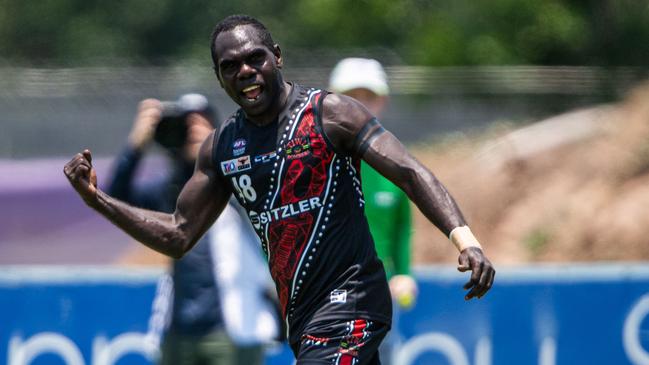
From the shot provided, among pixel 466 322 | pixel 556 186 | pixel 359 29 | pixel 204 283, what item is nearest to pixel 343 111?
pixel 204 283

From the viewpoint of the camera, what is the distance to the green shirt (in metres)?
7.13

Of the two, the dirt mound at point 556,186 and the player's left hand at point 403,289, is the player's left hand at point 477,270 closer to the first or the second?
the player's left hand at point 403,289

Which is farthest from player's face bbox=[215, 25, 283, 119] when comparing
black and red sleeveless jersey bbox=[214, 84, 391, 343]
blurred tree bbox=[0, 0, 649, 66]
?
blurred tree bbox=[0, 0, 649, 66]

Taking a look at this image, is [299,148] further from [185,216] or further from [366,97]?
[366,97]

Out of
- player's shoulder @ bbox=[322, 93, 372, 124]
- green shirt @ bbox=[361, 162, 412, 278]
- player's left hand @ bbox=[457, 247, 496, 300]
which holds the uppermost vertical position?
green shirt @ bbox=[361, 162, 412, 278]

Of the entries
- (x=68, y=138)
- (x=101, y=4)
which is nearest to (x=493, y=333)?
(x=68, y=138)

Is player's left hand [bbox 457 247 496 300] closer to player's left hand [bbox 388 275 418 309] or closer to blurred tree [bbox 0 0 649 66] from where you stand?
player's left hand [bbox 388 275 418 309]

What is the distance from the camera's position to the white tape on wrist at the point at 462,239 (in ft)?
15.1

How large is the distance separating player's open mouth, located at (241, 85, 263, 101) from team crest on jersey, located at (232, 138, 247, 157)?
0.21 meters

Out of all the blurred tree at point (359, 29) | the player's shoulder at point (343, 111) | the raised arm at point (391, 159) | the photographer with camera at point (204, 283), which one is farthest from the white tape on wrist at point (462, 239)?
the blurred tree at point (359, 29)

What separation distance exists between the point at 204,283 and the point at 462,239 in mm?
2702

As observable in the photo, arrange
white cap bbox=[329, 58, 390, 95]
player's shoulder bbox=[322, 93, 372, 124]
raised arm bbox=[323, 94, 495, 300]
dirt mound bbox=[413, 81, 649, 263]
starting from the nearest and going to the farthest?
raised arm bbox=[323, 94, 495, 300], player's shoulder bbox=[322, 93, 372, 124], white cap bbox=[329, 58, 390, 95], dirt mound bbox=[413, 81, 649, 263]

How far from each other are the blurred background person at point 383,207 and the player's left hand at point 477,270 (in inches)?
98.8

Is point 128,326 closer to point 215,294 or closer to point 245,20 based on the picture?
point 215,294
